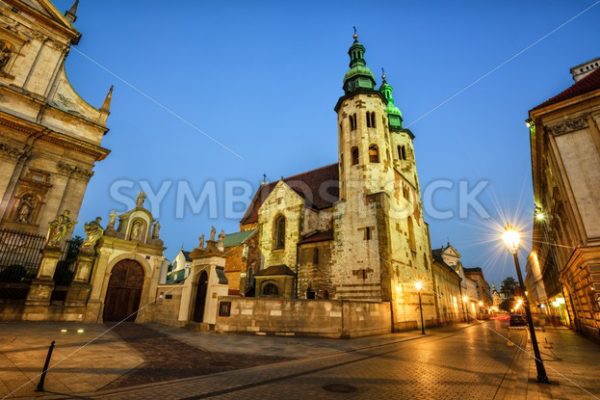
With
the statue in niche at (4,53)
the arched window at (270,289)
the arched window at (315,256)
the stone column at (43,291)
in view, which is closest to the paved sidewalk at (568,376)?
the arched window at (315,256)

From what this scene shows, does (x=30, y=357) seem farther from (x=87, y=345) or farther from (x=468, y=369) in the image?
(x=468, y=369)

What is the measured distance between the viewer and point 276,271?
2384cm

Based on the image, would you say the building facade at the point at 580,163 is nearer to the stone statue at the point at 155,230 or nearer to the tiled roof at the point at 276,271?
the tiled roof at the point at 276,271

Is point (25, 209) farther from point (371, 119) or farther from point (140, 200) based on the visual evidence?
point (371, 119)

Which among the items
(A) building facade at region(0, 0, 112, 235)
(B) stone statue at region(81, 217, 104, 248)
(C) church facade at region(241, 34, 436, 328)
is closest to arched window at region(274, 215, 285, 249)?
(C) church facade at region(241, 34, 436, 328)

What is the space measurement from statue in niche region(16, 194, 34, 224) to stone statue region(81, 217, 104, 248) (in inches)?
227

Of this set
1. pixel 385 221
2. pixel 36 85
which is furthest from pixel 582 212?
pixel 36 85

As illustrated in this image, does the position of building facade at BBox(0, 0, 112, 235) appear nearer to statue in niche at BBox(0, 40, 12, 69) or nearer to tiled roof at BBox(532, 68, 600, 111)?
statue in niche at BBox(0, 40, 12, 69)

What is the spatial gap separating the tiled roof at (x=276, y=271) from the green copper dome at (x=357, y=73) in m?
18.7

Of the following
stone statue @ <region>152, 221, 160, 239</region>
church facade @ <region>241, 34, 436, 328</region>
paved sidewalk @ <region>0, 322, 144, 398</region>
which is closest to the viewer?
paved sidewalk @ <region>0, 322, 144, 398</region>

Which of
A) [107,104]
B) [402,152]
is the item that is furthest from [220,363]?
[402,152]

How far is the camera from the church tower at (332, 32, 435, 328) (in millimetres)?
20953

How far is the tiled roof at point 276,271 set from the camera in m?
23.7

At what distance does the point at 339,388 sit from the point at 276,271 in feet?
59.8
